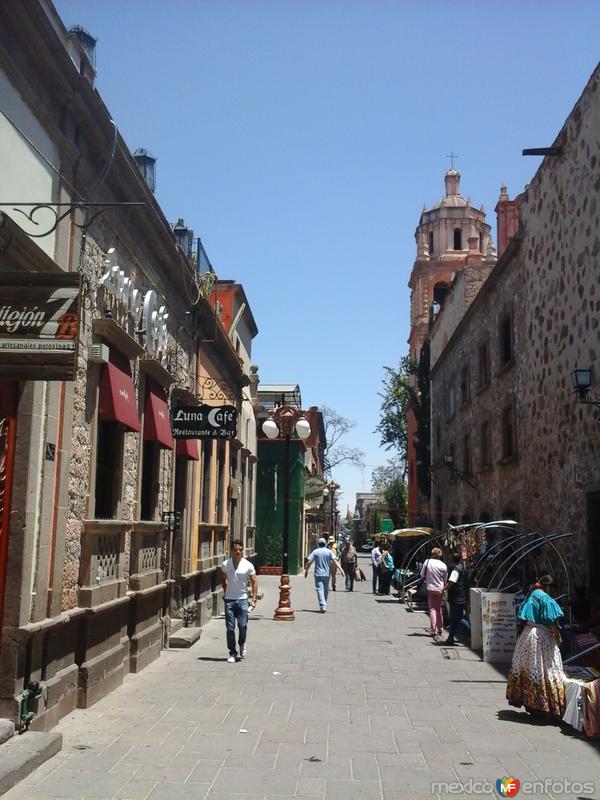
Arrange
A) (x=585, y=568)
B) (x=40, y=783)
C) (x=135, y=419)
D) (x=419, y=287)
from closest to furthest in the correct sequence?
(x=40, y=783)
(x=135, y=419)
(x=585, y=568)
(x=419, y=287)

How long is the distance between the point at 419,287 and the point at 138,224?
53.7 meters

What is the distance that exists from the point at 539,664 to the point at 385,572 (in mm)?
17151

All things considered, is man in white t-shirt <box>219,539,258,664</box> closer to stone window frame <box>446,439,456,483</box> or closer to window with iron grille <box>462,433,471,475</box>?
window with iron grille <box>462,433,471,475</box>

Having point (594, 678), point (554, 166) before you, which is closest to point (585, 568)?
point (594, 678)

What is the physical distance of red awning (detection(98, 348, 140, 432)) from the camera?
30.3 feet

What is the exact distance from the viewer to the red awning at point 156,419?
11.6 m

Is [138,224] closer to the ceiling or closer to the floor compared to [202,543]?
closer to the ceiling

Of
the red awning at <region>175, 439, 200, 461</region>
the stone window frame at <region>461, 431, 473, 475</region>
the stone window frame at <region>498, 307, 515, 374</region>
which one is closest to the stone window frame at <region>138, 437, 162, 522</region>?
the red awning at <region>175, 439, 200, 461</region>

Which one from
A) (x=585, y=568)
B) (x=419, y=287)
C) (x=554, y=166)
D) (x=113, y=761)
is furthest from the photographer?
(x=419, y=287)

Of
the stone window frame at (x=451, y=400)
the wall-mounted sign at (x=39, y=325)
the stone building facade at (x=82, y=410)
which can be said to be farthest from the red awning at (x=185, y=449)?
the stone window frame at (x=451, y=400)

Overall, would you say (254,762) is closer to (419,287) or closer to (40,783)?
(40,783)

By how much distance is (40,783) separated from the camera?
19.4ft

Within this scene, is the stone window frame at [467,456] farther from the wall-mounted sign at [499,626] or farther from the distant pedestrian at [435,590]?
the wall-mounted sign at [499,626]

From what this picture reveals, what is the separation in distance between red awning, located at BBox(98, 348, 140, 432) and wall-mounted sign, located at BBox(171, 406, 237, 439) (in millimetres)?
2781
